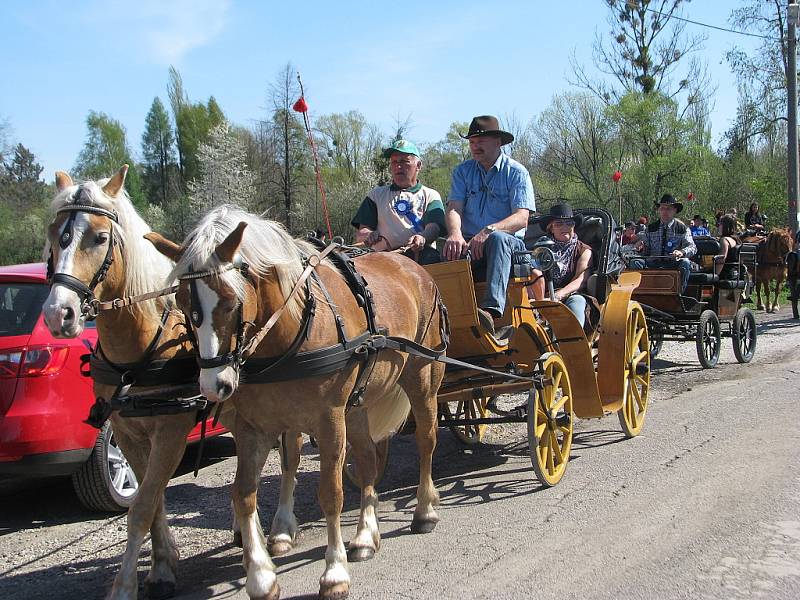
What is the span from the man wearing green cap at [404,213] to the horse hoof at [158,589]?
9.67 ft

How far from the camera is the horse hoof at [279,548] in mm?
4375

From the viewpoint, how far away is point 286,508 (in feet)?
15.0

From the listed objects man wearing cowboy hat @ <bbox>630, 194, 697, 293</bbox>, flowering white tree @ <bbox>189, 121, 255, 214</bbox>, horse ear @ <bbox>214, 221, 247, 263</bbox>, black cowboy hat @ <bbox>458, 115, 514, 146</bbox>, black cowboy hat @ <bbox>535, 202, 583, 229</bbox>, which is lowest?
man wearing cowboy hat @ <bbox>630, 194, 697, 293</bbox>

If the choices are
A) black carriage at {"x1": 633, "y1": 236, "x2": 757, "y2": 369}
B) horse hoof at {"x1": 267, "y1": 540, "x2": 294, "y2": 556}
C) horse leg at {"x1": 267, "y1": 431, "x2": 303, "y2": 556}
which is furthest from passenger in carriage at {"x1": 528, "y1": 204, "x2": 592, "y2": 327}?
horse hoof at {"x1": 267, "y1": 540, "x2": 294, "y2": 556}

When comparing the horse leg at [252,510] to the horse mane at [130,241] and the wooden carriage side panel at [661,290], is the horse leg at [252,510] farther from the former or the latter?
the wooden carriage side panel at [661,290]

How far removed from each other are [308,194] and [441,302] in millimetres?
26879

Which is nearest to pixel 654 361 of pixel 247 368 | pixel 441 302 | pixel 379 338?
pixel 441 302

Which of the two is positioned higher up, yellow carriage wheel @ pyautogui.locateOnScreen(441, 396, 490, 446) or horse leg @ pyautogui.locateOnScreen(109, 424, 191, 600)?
horse leg @ pyautogui.locateOnScreen(109, 424, 191, 600)

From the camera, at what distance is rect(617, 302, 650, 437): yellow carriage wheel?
21.3ft

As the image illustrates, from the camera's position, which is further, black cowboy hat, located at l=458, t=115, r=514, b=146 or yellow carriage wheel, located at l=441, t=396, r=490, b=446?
yellow carriage wheel, located at l=441, t=396, r=490, b=446

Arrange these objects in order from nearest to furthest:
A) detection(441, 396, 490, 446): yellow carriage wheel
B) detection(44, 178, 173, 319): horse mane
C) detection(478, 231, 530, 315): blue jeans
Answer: detection(44, 178, 173, 319): horse mane → detection(478, 231, 530, 315): blue jeans → detection(441, 396, 490, 446): yellow carriage wheel

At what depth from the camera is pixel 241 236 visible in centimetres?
322

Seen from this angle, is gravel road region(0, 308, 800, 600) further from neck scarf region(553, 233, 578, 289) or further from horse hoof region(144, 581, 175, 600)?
neck scarf region(553, 233, 578, 289)

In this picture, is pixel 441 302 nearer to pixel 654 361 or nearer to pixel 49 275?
pixel 49 275
